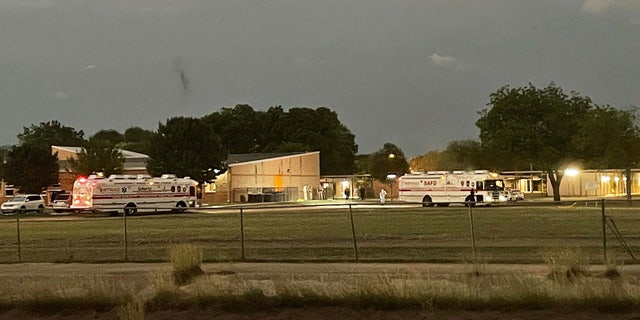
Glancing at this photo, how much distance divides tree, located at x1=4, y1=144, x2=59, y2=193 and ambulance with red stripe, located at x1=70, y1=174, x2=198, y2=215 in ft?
79.4

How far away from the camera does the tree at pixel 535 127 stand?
2840 inches

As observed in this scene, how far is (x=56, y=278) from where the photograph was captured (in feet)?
60.0

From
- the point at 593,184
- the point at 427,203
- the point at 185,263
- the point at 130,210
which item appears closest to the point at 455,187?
the point at 130,210

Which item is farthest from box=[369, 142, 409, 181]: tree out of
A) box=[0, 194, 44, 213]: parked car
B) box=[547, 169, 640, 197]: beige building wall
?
box=[0, 194, 44, 213]: parked car

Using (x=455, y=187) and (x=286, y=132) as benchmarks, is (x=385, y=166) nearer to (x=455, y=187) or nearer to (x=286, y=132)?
(x=286, y=132)

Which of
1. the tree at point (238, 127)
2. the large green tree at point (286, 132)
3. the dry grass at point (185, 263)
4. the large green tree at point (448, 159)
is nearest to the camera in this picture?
the dry grass at point (185, 263)

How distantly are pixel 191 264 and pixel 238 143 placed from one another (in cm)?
12501

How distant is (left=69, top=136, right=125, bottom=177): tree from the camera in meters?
83.6

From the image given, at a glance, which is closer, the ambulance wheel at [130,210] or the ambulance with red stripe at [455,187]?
the ambulance wheel at [130,210]

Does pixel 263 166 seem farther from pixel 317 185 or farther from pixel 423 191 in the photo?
pixel 423 191

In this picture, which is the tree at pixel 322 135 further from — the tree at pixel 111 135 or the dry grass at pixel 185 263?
the dry grass at pixel 185 263

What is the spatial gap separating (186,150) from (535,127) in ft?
118

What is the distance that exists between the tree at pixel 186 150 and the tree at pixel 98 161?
4350mm

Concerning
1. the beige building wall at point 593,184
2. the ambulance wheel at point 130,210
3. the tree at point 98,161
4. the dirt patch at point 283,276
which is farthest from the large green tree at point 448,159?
the dirt patch at point 283,276
